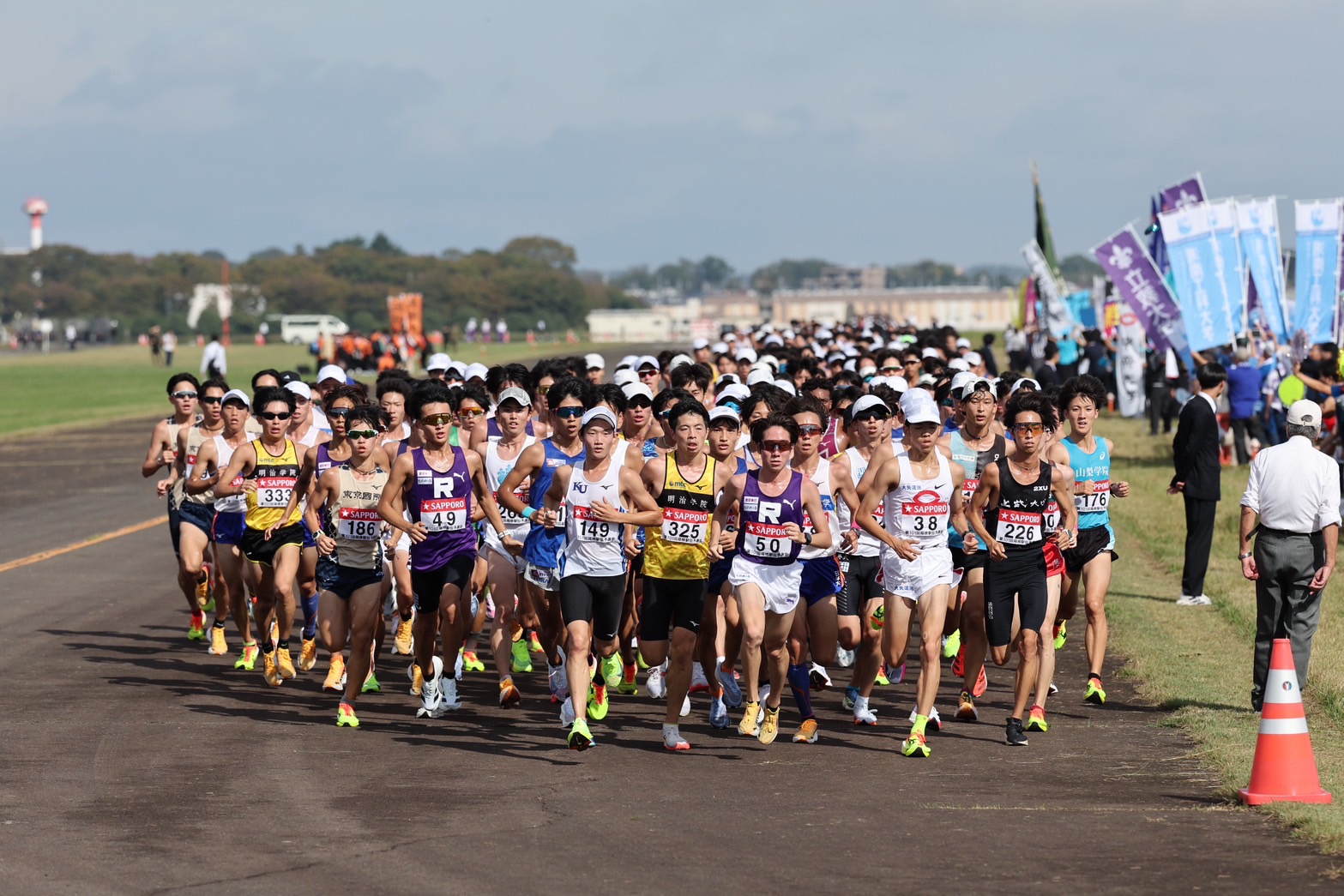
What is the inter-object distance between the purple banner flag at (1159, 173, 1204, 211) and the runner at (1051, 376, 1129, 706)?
1765cm

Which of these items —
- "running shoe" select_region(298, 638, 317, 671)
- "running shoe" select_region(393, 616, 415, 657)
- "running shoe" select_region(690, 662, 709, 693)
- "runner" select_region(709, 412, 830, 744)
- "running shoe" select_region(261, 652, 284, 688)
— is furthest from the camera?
"running shoe" select_region(393, 616, 415, 657)

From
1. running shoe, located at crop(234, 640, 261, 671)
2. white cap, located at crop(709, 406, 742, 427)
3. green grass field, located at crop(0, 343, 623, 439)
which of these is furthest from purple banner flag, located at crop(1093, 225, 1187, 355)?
green grass field, located at crop(0, 343, 623, 439)

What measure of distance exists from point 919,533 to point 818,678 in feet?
7.47

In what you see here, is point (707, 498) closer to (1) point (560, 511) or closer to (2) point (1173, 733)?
(1) point (560, 511)

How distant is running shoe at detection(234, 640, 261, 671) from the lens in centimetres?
1348

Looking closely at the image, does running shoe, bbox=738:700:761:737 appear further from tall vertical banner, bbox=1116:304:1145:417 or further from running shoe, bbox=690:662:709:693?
tall vertical banner, bbox=1116:304:1145:417

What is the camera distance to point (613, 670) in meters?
12.6

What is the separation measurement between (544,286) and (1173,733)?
16674 centimetres

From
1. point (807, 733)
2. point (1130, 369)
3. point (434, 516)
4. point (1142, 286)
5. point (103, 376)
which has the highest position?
point (1142, 286)

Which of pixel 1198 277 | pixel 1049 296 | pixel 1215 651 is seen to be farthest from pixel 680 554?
pixel 1049 296

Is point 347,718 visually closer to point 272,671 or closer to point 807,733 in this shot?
point 272,671

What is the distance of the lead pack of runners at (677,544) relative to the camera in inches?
413

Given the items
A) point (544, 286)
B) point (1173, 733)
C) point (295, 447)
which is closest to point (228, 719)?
point (295, 447)

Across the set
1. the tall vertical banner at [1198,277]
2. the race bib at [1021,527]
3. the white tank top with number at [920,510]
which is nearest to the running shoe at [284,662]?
the white tank top with number at [920,510]
